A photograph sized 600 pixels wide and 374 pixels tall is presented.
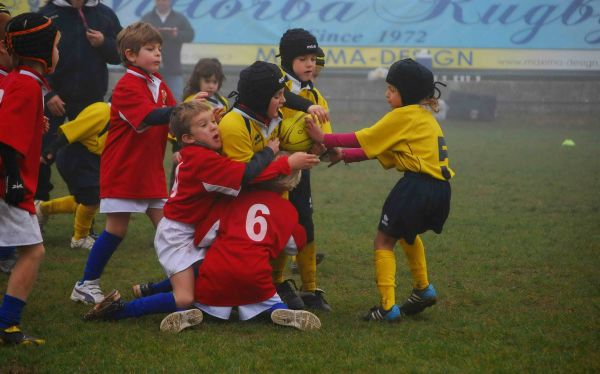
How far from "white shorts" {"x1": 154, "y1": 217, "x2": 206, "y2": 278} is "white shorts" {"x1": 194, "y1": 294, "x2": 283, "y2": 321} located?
260 millimetres

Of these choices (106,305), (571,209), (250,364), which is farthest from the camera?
(571,209)

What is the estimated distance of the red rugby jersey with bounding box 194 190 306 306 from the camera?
491 cm

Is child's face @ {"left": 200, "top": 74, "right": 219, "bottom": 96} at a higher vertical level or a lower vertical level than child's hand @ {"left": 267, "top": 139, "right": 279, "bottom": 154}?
higher

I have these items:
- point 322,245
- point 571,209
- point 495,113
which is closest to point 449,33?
point 495,113

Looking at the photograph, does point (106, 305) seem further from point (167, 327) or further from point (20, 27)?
point (20, 27)

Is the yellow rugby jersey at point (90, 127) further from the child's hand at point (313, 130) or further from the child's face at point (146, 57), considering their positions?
the child's hand at point (313, 130)

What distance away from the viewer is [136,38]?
556 centimetres

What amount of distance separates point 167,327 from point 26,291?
30.9 inches

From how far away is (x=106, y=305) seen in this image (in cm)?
498

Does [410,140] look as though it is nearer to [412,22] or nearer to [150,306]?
[150,306]

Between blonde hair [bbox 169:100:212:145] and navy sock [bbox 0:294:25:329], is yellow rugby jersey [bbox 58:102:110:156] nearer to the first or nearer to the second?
blonde hair [bbox 169:100:212:145]

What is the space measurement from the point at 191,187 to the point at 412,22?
61.3ft

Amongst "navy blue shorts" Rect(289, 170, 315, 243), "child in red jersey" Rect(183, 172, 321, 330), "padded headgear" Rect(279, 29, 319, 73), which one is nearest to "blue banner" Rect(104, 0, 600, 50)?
"padded headgear" Rect(279, 29, 319, 73)

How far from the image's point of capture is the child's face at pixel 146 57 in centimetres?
557
